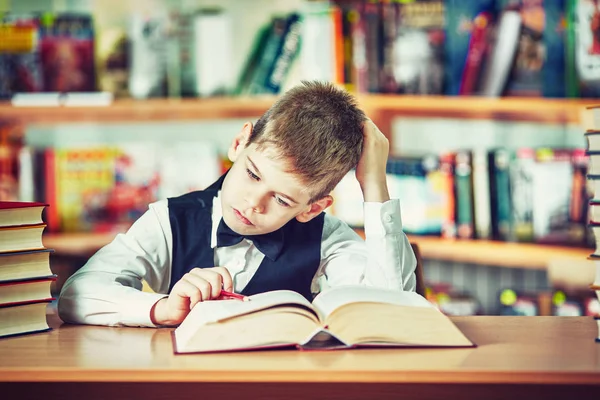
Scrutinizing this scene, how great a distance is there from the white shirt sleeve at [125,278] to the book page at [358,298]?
0.27 metres

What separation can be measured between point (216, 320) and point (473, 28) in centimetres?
171

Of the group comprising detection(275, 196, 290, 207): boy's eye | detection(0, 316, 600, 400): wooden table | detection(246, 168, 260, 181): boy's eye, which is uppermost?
detection(246, 168, 260, 181): boy's eye

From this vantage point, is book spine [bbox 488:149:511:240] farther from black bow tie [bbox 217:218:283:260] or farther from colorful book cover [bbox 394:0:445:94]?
black bow tie [bbox 217:218:283:260]

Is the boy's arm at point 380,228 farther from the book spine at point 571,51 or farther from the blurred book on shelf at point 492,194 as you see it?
the book spine at point 571,51

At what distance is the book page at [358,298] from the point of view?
1.08 meters

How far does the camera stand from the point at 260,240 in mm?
1506

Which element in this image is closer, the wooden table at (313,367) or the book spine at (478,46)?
the wooden table at (313,367)

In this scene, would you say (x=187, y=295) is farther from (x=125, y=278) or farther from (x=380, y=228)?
(x=380, y=228)

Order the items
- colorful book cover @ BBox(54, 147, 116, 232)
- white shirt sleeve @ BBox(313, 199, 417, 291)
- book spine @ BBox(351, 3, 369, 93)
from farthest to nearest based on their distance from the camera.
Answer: colorful book cover @ BBox(54, 147, 116, 232), book spine @ BBox(351, 3, 369, 93), white shirt sleeve @ BBox(313, 199, 417, 291)

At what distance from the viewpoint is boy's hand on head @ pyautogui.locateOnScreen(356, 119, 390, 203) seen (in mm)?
1469

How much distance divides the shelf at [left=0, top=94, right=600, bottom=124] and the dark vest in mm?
1006

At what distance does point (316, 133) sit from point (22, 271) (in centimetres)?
50

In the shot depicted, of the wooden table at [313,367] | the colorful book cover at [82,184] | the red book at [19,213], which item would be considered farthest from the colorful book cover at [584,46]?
→ the red book at [19,213]

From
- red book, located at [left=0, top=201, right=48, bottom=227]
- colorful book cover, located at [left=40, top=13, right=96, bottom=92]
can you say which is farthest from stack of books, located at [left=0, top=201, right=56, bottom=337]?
colorful book cover, located at [left=40, top=13, right=96, bottom=92]
